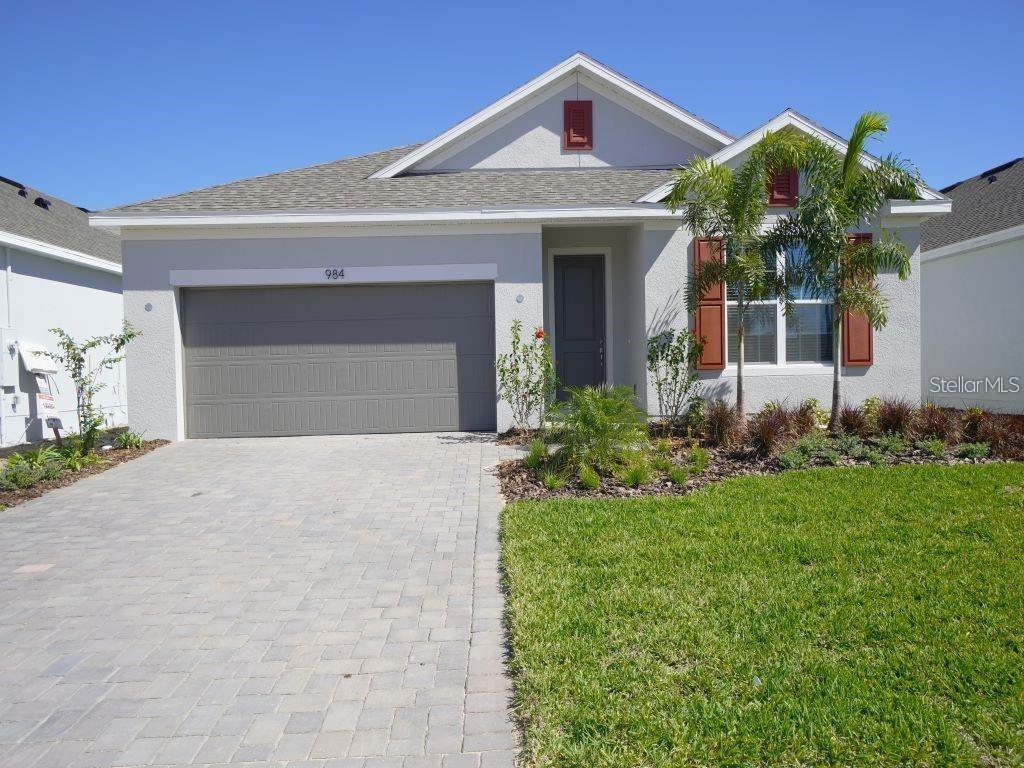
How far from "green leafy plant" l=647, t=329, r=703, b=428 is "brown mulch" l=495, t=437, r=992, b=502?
192 centimetres

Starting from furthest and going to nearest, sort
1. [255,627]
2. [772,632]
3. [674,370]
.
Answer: [674,370] < [255,627] < [772,632]

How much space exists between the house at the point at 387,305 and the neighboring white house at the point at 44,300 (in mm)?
2601

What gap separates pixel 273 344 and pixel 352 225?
2290mm

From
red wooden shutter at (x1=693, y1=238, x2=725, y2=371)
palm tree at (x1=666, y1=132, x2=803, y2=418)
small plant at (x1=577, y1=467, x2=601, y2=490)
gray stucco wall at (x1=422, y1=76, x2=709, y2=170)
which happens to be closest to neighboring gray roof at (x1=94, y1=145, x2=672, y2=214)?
gray stucco wall at (x1=422, y1=76, x2=709, y2=170)

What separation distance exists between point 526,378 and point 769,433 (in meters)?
3.96

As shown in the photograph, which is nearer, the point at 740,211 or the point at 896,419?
the point at 896,419

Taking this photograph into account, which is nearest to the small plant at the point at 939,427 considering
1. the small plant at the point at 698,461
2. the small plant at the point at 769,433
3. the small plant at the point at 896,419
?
the small plant at the point at 896,419

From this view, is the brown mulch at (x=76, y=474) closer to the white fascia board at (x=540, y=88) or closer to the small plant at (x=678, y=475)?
the white fascia board at (x=540, y=88)

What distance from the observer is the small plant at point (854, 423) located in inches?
374

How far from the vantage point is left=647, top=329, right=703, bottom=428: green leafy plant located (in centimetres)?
1110

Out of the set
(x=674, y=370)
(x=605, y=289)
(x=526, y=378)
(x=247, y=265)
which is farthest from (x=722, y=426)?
(x=247, y=265)

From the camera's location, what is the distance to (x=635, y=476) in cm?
749

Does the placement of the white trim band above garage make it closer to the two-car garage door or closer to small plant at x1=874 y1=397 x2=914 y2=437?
the two-car garage door

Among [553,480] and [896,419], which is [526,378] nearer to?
[553,480]
